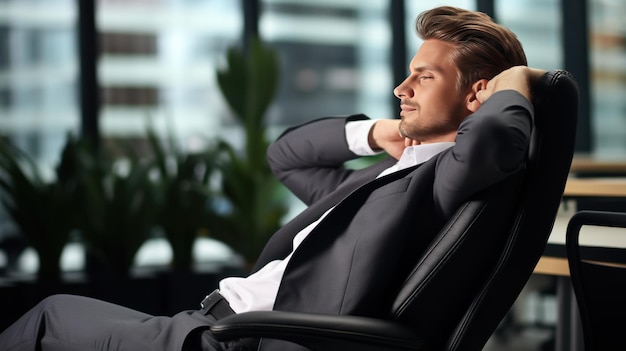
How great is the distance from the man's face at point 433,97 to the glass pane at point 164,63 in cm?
310

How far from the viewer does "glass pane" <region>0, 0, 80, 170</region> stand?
174 inches

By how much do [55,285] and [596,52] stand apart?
14.6 ft

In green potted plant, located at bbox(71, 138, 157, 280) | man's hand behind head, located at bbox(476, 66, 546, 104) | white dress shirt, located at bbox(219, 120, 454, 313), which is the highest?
man's hand behind head, located at bbox(476, 66, 546, 104)

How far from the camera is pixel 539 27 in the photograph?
19.9 ft

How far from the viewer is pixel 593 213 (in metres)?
1.53

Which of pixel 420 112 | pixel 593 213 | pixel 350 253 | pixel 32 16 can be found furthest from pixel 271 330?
pixel 32 16

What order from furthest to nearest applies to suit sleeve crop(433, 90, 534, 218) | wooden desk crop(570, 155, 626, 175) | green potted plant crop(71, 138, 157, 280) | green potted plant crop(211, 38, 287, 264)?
1. green potted plant crop(211, 38, 287, 264)
2. green potted plant crop(71, 138, 157, 280)
3. wooden desk crop(570, 155, 626, 175)
4. suit sleeve crop(433, 90, 534, 218)

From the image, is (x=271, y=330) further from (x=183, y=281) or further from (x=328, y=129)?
(x=183, y=281)

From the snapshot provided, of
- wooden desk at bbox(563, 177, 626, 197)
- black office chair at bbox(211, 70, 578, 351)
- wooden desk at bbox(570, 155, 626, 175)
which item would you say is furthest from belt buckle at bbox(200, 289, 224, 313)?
wooden desk at bbox(570, 155, 626, 175)

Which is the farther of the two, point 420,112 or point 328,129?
point 328,129

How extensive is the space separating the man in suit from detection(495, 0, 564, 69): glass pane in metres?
4.47

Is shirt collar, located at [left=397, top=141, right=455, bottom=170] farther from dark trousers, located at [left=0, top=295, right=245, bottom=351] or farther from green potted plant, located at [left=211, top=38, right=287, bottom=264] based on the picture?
green potted plant, located at [left=211, top=38, right=287, bottom=264]

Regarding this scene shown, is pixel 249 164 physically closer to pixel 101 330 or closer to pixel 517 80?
pixel 101 330

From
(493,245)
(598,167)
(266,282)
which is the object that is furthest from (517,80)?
(598,167)
